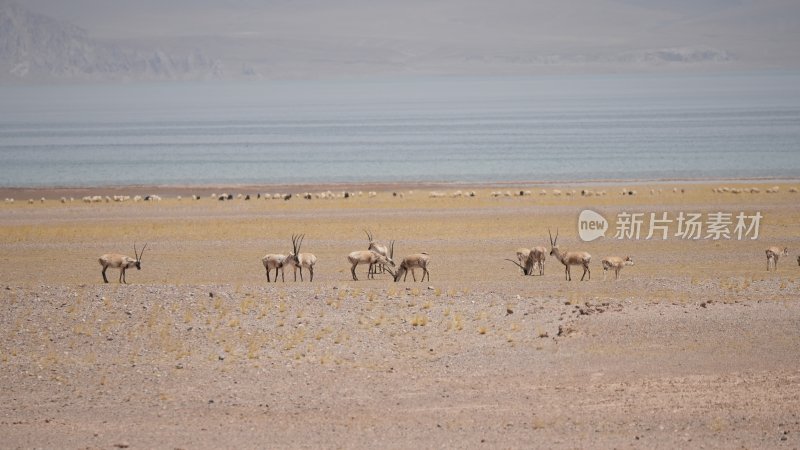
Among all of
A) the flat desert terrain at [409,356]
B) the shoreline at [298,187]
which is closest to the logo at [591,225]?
the flat desert terrain at [409,356]

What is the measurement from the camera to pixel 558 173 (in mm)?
76250

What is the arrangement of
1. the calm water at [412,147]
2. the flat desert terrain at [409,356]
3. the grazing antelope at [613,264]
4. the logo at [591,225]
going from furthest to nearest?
the calm water at [412,147] < the logo at [591,225] < the grazing antelope at [613,264] < the flat desert terrain at [409,356]

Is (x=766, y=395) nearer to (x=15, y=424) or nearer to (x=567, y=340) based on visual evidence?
(x=567, y=340)

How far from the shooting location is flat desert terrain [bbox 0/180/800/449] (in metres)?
16.2

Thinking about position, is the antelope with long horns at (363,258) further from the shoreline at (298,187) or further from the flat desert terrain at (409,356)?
the shoreline at (298,187)

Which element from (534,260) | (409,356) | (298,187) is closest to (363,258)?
(534,260)

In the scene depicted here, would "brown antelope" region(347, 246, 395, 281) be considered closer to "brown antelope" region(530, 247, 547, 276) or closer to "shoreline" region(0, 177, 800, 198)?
"brown antelope" region(530, 247, 547, 276)

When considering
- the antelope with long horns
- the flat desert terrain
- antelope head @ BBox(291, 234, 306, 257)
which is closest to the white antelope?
the flat desert terrain

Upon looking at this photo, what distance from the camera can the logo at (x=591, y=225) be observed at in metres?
40.0

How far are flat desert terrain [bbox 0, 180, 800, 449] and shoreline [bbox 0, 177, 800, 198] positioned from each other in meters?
32.0

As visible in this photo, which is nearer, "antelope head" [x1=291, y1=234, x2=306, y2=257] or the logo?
"antelope head" [x1=291, y1=234, x2=306, y2=257]

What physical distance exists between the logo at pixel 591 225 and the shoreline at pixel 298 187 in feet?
64.7

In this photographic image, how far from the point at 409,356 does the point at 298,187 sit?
48.9 m

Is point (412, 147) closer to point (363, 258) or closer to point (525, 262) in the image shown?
point (525, 262)
